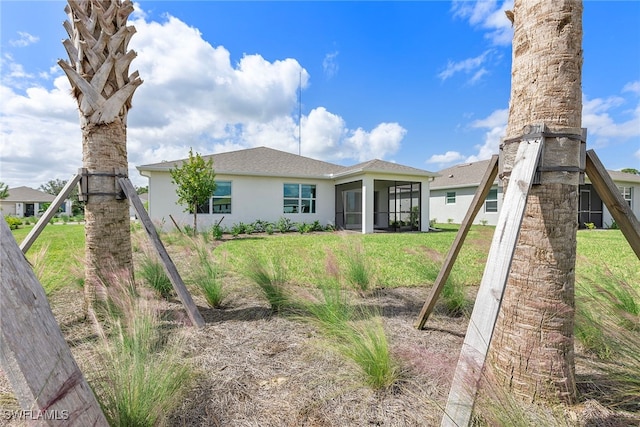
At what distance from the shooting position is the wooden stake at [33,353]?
1.14 m

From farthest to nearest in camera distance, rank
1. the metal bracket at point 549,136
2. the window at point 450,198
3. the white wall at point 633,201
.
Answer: the window at point 450,198 → the white wall at point 633,201 → the metal bracket at point 549,136

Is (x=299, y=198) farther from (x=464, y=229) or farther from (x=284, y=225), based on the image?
(x=464, y=229)

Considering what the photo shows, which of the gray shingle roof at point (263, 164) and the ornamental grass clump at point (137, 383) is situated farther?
the gray shingle roof at point (263, 164)

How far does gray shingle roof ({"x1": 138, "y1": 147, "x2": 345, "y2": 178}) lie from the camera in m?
15.4

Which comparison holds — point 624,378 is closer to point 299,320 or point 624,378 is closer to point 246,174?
point 299,320

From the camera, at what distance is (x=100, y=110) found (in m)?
3.39

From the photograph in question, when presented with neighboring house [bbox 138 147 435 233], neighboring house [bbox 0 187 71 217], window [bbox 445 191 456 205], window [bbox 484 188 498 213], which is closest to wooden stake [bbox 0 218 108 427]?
neighboring house [bbox 138 147 435 233]

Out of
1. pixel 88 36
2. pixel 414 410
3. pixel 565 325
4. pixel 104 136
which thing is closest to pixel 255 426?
pixel 414 410

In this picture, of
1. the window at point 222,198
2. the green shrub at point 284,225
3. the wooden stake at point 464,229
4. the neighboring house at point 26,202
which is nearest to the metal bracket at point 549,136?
the wooden stake at point 464,229

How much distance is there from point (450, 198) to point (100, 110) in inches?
958

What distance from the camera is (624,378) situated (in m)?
1.74

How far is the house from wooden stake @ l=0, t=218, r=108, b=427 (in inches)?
743

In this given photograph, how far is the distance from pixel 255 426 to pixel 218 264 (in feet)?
9.34

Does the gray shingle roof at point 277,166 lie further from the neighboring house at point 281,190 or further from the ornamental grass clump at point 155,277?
the ornamental grass clump at point 155,277
